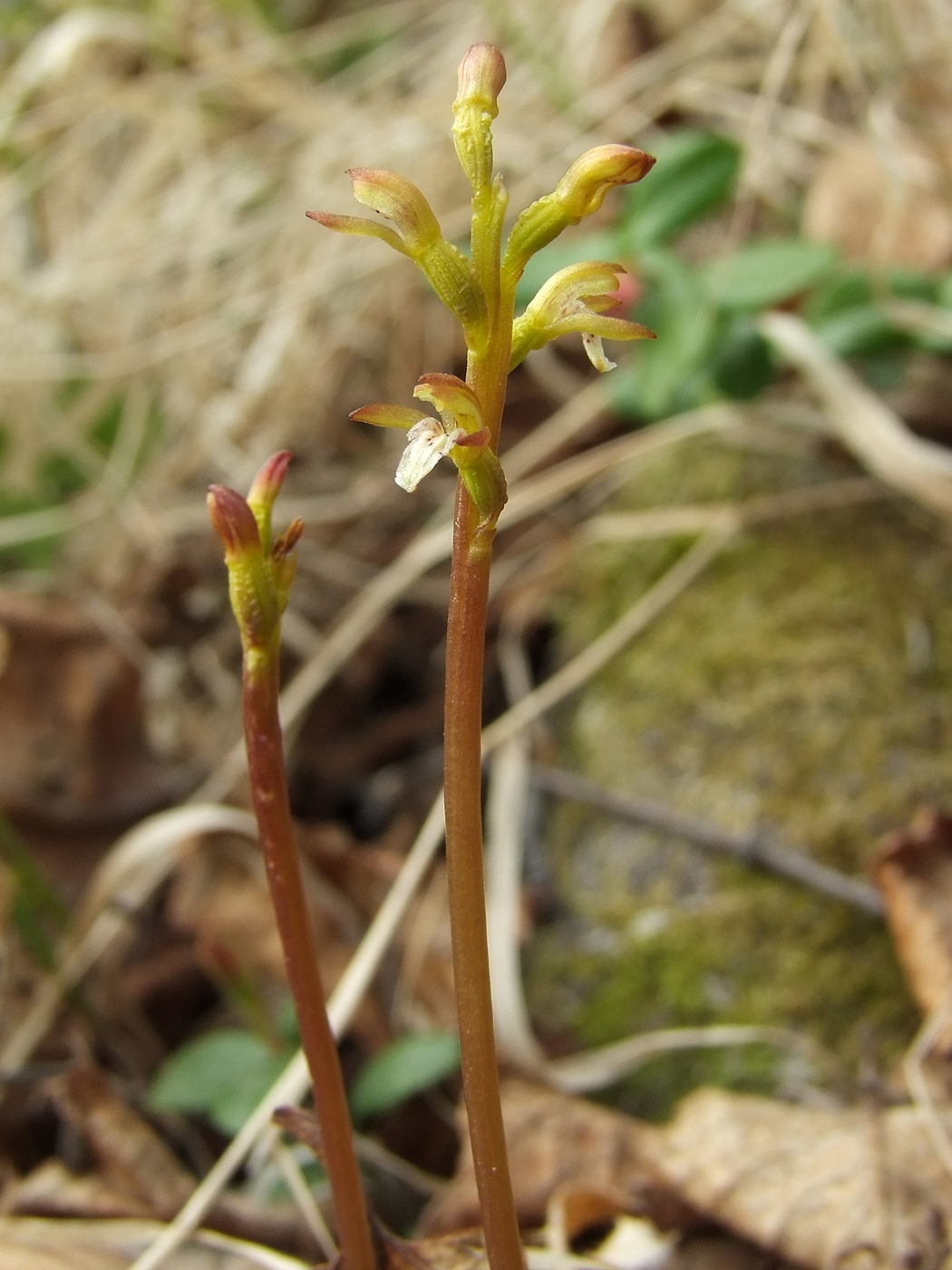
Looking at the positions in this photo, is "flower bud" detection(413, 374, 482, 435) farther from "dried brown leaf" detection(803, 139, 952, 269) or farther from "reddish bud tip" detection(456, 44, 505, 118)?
"dried brown leaf" detection(803, 139, 952, 269)

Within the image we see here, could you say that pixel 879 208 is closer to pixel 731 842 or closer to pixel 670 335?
pixel 670 335

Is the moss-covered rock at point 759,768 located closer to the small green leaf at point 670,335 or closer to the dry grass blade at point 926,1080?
the dry grass blade at point 926,1080

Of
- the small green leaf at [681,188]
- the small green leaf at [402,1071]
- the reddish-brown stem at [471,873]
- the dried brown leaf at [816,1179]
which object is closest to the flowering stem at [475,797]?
the reddish-brown stem at [471,873]

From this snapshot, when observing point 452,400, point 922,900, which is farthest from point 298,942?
point 922,900

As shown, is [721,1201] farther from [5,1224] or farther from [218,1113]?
[5,1224]

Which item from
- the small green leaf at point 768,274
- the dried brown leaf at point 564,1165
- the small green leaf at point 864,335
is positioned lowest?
the dried brown leaf at point 564,1165

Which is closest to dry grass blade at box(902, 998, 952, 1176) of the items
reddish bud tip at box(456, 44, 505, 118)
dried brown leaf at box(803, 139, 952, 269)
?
reddish bud tip at box(456, 44, 505, 118)

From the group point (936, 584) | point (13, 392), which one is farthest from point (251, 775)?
point (13, 392)
